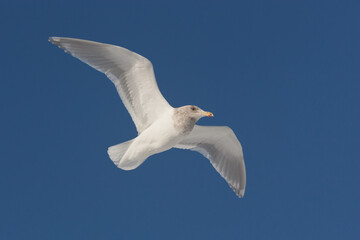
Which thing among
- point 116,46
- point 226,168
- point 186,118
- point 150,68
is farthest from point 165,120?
point 226,168

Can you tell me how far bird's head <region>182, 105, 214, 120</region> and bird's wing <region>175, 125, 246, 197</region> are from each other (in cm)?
91

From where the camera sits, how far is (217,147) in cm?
527

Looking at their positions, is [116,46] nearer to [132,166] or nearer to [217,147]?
[132,166]

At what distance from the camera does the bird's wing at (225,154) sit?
17.0 feet

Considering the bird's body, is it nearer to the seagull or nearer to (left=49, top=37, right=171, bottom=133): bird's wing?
the seagull

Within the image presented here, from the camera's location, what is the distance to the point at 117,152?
454 centimetres

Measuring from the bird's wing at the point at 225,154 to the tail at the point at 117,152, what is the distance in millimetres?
869

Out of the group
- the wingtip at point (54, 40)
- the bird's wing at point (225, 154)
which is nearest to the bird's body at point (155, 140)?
the bird's wing at point (225, 154)

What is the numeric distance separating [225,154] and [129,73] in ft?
5.52

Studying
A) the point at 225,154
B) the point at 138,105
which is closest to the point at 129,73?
the point at 138,105

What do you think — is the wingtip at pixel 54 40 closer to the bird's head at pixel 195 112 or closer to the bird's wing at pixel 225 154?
the bird's head at pixel 195 112

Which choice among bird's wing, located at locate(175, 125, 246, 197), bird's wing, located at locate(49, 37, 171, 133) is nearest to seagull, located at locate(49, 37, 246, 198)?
bird's wing, located at locate(49, 37, 171, 133)

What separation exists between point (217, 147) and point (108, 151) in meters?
1.44

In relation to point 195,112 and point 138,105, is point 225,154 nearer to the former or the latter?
point 195,112
